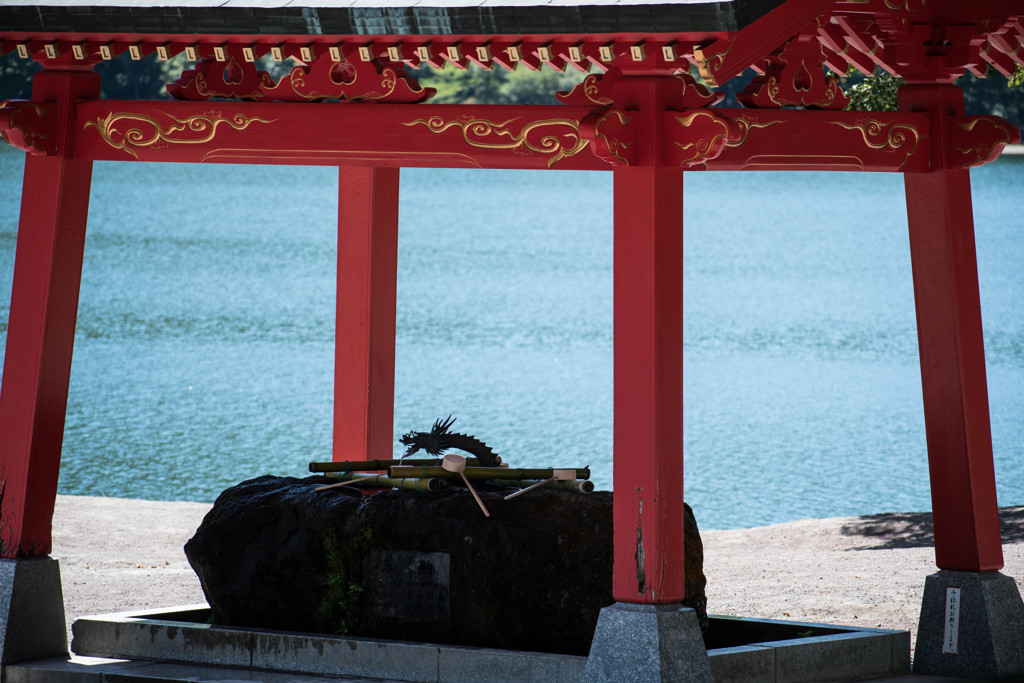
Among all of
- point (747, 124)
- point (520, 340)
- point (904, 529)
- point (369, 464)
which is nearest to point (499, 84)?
point (520, 340)

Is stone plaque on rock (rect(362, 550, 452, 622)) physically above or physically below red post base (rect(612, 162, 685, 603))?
below

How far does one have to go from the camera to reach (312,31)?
489 cm

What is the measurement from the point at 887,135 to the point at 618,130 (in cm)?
142

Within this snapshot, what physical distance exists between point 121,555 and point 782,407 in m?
14.5

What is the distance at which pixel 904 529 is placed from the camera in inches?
420

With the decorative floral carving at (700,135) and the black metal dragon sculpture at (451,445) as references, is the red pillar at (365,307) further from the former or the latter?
the decorative floral carving at (700,135)

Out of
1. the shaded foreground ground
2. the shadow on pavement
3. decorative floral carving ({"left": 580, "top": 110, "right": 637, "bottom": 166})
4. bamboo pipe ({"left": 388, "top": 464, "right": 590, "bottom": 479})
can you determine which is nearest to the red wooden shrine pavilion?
decorative floral carving ({"left": 580, "top": 110, "right": 637, "bottom": 166})

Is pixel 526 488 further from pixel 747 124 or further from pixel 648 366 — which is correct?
pixel 747 124

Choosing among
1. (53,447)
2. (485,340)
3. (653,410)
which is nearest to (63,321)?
(53,447)

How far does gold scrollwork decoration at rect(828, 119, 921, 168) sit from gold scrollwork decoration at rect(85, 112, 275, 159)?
8.12ft

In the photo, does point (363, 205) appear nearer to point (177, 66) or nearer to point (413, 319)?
point (413, 319)

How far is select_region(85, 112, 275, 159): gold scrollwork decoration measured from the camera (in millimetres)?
5582

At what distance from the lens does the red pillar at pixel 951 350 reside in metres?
5.82

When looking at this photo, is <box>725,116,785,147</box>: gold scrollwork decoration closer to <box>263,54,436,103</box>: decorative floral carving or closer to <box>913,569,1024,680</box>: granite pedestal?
<box>263,54,436,103</box>: decorative floral carving
